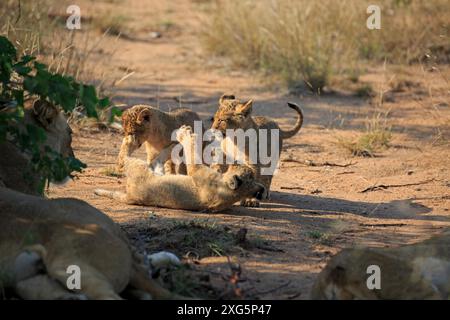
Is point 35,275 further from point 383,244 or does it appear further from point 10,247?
point 383,244

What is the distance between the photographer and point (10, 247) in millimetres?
5285

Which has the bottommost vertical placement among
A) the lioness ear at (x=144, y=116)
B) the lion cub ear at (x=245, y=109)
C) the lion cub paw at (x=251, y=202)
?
the lion cub paw at (x=251, y=202)

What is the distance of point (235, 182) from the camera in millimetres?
6984

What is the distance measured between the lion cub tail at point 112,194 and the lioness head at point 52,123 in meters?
0.67

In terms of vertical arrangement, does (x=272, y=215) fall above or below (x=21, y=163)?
below

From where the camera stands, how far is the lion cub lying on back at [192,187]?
706cm

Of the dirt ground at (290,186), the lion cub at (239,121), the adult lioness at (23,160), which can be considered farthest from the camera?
the lion cub at (239,121)

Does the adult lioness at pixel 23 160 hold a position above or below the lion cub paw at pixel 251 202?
above

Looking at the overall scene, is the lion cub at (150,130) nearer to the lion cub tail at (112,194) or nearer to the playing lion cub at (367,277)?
the lion cub tail at (112,194)

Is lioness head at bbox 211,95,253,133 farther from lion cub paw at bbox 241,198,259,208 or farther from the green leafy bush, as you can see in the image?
the green leafy bush

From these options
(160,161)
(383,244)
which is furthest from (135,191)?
(383,244)

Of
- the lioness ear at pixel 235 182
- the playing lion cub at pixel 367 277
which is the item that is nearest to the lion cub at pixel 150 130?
the lioness ear at pixel 235 182

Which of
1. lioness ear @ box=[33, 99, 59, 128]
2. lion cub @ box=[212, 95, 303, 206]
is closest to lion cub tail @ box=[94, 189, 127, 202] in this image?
lion cub @ box=[212, 95, 303, 206]

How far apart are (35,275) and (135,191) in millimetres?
2302
